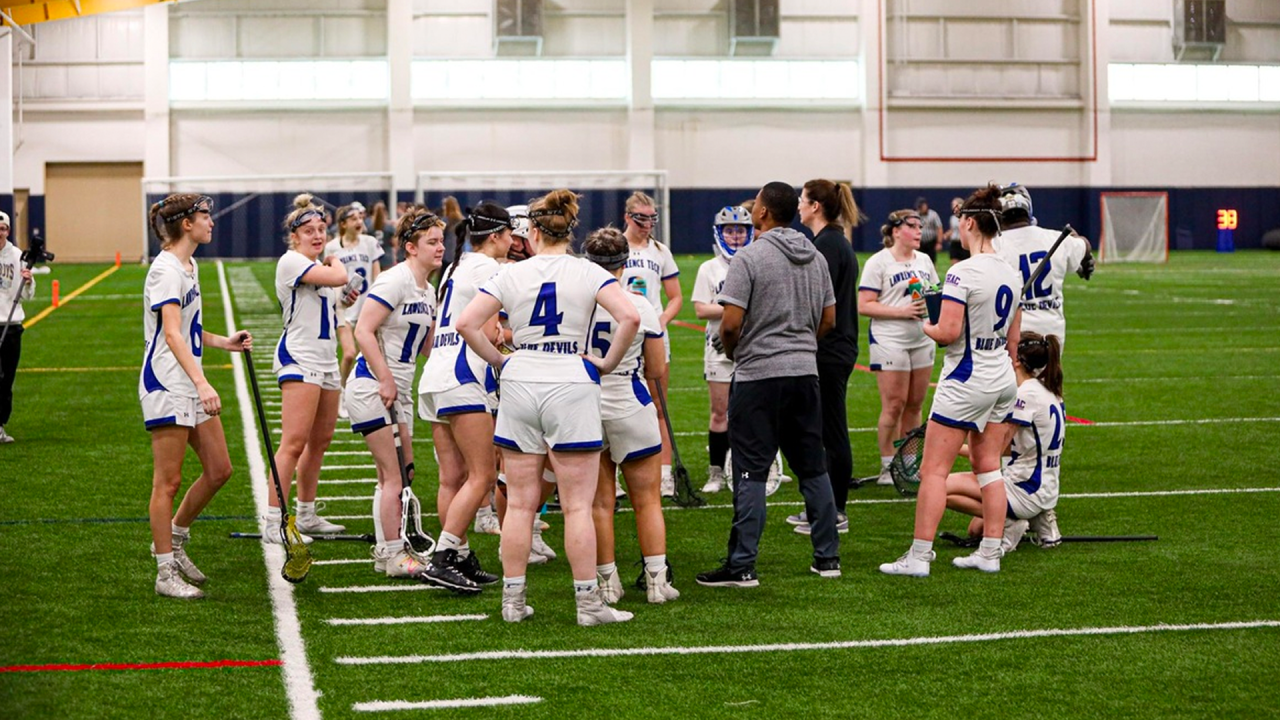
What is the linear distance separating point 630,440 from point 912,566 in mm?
1792

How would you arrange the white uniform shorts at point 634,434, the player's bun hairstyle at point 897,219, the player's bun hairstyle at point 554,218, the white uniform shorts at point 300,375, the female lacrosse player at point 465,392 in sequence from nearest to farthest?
the player's bun hairstyle at point 554,218 → the white uniform shorts at point 634,434 → the female lacrosse player at point 465,392 → the white uniform shorts at point 300,375 → the player's bun hairstyle at point 897,219

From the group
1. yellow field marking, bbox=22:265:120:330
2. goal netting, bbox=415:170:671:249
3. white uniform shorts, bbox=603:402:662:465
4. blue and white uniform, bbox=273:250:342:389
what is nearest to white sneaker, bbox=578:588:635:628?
white uniform shorts, bbox=603:402:662:465

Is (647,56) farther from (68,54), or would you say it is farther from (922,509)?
(922,509)

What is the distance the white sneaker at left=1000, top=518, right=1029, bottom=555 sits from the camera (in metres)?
8.41

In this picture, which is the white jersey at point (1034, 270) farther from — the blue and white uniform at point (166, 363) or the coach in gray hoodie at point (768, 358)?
the blue and white uniform at point (166, 363)

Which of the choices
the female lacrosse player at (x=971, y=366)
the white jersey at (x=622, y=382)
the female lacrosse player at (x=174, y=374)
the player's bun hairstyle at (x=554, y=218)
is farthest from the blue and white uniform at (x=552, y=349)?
the female lacrosse player at (x=971, y=366)

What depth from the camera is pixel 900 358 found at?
10.4 m

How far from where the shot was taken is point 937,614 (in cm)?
700

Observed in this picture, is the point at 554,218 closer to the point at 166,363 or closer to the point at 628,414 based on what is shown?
the point at 628,414

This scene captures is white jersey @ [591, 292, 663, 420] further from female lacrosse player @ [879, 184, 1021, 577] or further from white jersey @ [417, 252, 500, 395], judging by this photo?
female lacrosse player @ [879, 184, 1021, 577]

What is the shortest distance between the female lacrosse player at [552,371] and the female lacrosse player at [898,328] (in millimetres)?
3898

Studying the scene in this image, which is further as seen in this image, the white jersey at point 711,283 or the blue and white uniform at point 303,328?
the white jersey at point 711,283

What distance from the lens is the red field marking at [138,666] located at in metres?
6.07

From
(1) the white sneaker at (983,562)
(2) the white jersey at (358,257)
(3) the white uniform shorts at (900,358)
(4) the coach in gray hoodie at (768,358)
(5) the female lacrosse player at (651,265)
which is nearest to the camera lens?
(4) the coach in gray hoodie at (768,358)
